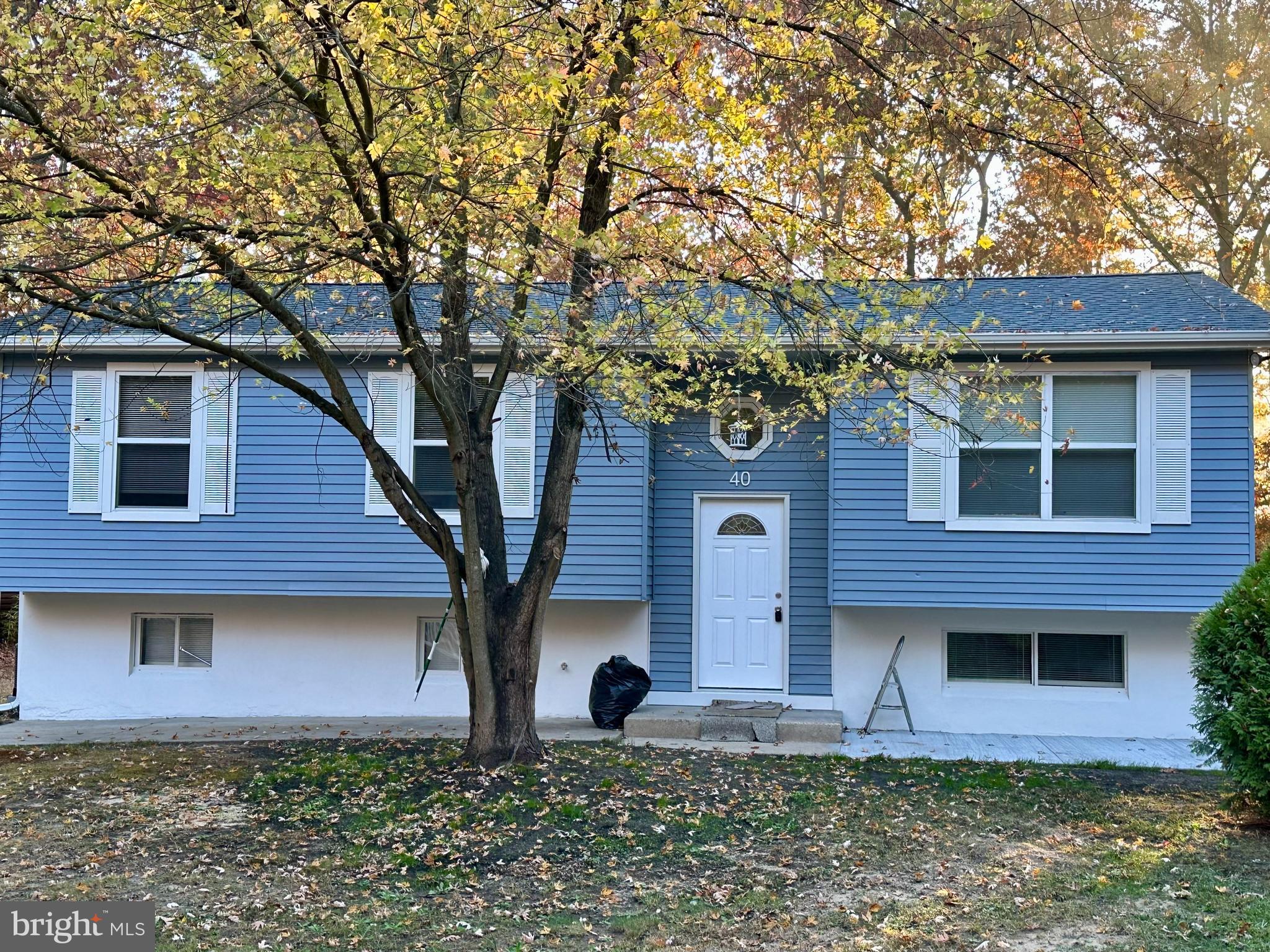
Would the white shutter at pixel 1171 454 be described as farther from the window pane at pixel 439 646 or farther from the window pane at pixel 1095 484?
the window pane at pixel 439 646

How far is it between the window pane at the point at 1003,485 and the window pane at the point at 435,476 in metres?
5.14

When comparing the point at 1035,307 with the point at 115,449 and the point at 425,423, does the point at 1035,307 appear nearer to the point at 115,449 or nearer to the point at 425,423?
the point at 425,423

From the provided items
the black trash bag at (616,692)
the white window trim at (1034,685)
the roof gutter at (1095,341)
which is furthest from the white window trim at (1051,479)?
the black trash bag at (616,692)

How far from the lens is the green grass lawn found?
16.5 ft

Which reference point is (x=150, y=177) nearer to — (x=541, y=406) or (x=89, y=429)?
(x=541, y=406)

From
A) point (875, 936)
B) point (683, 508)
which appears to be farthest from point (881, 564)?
point (875, 936)

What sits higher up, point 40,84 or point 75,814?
point 40,84

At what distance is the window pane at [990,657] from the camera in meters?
10.8

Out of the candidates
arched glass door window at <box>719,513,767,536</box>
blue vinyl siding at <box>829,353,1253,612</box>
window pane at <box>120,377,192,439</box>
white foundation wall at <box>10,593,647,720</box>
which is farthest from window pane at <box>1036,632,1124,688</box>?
window pane at <box>120,377,192,439</box>

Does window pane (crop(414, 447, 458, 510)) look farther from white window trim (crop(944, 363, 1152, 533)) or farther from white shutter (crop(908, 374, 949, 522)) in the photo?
white window trim (crop(944, 363, 1152, 533))

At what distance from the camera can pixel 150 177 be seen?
7.02 metres

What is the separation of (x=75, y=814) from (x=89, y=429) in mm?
5403

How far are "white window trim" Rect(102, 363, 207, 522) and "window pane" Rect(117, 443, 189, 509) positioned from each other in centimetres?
7

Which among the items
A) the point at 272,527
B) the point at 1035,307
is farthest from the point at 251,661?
the point at 1035,307
